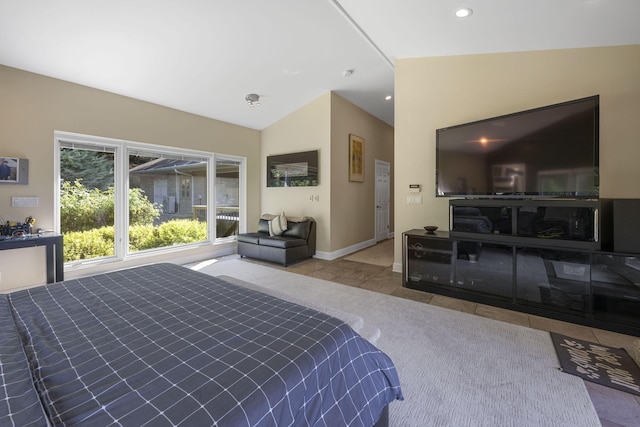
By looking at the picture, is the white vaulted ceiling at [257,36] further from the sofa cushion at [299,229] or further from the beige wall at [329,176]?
the sofa cushion at [299,229]

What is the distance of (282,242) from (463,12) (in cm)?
360

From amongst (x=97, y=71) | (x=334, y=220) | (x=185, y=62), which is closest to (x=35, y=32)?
(x=97, y=71)

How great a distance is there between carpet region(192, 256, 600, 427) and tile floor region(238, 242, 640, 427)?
0.32 ft

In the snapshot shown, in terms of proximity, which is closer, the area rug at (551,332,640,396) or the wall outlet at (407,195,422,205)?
the area rug at (551,332,640,396)

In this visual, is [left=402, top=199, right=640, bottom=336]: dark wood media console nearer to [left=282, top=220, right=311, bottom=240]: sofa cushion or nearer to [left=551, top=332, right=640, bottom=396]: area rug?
[left=551, top=332, right=640, bottom=396]: area rug

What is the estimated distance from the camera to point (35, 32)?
2.59 m

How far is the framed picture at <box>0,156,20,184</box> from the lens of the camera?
295 cm

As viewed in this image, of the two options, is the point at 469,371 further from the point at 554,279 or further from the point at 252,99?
the point at 252,99

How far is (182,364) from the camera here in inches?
36.4

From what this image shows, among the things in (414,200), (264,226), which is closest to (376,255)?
(414,200)

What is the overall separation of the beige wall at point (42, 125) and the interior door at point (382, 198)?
15.1ft

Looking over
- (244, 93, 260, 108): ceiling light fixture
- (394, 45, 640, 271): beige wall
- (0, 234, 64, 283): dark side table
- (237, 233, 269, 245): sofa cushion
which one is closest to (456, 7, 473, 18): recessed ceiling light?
(394, 45, 640, 271): beige wall

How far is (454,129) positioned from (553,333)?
227 centimetres

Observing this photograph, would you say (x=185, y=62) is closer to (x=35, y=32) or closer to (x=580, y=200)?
(x=35, y=32)
